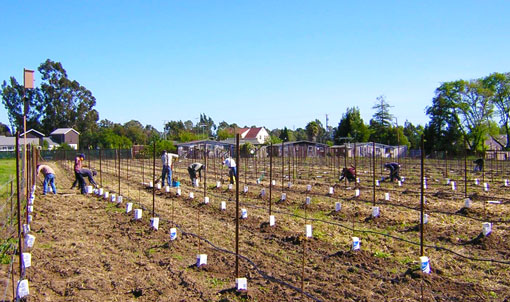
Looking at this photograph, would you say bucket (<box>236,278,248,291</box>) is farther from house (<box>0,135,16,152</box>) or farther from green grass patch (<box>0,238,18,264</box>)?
house (<box>0,135,16,152</box>)

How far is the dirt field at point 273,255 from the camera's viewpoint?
4914 millimetres

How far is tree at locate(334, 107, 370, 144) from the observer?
65250 millimetres

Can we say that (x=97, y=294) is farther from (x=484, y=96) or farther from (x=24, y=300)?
(x=484, y=96)

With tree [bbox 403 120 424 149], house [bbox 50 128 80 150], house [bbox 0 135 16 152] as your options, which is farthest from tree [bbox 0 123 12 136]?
tree [bbox 403 120 424 149]

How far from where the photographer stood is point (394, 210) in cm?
1033

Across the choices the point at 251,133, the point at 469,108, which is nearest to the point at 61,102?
the point at 251,133

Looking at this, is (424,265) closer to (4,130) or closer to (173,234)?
(173,234)

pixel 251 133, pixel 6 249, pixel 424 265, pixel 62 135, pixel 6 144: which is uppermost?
pixel 251 133

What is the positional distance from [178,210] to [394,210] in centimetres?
521

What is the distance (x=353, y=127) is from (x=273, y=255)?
2404 inches

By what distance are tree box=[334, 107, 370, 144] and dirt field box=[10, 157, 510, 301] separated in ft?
182

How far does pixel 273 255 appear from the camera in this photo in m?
6.38

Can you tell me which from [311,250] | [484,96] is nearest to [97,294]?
[311,250]

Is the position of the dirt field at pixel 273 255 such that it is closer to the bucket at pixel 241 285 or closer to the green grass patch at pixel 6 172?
the bucket at pixel 241 285
